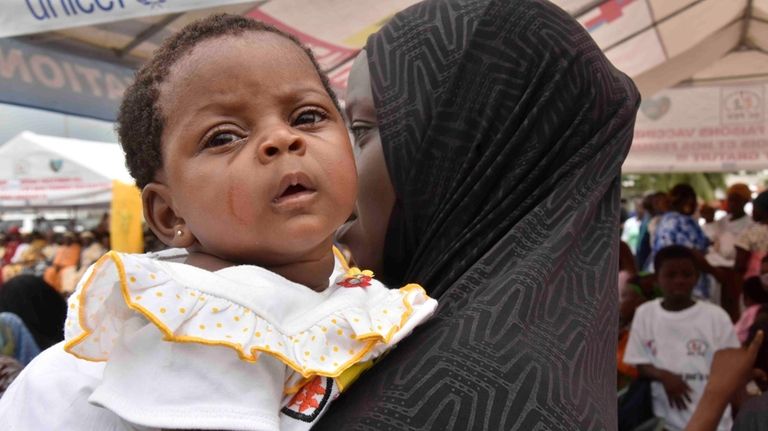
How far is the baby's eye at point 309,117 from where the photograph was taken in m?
1.10

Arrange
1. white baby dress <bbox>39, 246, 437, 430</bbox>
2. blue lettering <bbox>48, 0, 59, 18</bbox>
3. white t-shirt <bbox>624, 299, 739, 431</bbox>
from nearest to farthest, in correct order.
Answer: white baby dress <bbox>39, 246, 437, 430</bbox> < blue lettering <bbox>48, 0, 59, 18</bbox> < white t-shirt <bbox>624, 299, 739, 431</bbox>

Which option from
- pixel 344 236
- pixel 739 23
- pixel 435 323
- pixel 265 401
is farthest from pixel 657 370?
pixel 739 23

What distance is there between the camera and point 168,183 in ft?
3.57

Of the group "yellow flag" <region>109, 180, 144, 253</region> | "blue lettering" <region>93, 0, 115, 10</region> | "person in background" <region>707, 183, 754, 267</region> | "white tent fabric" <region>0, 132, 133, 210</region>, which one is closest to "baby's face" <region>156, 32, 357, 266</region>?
"blue lettering" <region>93, 0, 115, 10</region>

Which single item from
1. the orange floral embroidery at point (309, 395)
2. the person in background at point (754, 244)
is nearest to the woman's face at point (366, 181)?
the orange floral embroidery at point (309, 395)

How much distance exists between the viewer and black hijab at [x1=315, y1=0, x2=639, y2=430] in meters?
1.00

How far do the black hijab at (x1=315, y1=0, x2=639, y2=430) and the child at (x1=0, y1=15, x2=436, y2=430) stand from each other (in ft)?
0.29

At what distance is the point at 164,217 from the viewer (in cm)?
114

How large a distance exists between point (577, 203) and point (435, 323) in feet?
1.06

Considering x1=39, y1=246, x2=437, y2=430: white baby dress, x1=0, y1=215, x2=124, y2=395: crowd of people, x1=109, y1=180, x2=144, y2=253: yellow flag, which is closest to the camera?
x1=39, y1=246, x2=437, y2=430: white baby dress

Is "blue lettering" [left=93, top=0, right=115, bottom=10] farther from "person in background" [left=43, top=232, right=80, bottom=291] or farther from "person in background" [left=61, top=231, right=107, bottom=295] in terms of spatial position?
"person in background" [left=43, top=232, right=80, bottom=291]

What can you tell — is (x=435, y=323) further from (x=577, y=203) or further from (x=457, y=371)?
(x=577, y=203)

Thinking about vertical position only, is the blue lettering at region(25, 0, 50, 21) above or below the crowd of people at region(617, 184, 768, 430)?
above

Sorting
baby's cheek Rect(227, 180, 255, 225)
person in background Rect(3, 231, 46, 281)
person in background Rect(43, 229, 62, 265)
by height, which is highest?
baby's cheek Rect(227, 180, 255, 225)
